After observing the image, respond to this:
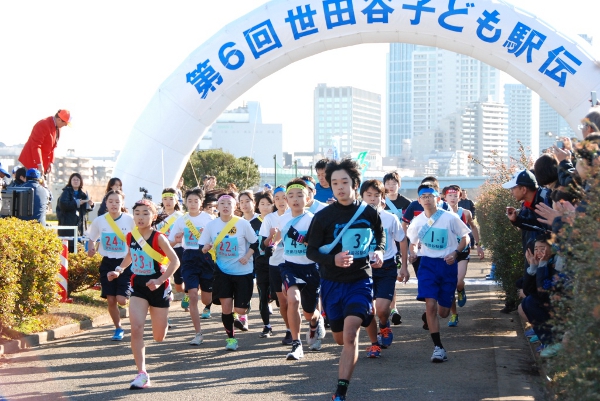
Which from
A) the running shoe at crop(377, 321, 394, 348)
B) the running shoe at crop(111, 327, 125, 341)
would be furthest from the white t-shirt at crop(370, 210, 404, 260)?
the running shoe at crop(111, 327, 125, 341)

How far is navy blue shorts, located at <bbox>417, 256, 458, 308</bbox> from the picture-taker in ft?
29.9

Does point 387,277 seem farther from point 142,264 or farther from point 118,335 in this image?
point 118,335

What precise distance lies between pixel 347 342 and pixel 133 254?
2.51 meters

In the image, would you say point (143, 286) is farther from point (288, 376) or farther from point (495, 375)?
point (495, 375)

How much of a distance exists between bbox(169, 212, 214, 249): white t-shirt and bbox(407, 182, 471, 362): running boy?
9.93ft

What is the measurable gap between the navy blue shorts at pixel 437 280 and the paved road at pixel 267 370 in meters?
0.66

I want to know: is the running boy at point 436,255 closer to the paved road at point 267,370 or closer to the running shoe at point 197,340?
the paved road at point 267,370

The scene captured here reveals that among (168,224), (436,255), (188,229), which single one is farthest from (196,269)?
(436,255)

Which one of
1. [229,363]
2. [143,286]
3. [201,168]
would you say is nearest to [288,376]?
[229,363]

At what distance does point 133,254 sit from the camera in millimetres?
8305

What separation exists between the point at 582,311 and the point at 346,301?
9.12 feet

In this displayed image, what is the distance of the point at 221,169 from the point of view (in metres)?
50.8

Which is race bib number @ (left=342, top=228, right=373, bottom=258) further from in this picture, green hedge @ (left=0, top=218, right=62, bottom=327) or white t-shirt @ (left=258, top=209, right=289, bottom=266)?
green hedge @ (left=0, top=218, right=62, bottom=327)

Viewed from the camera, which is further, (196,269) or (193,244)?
(193,244)
